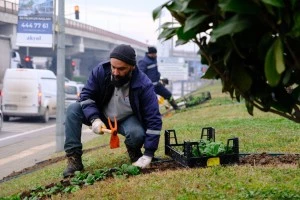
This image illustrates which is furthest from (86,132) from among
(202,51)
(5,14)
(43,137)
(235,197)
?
(5,14)

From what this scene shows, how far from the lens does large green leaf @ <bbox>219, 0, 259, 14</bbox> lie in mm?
2422

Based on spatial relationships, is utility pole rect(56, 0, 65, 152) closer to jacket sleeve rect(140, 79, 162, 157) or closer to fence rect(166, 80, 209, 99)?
jacket sleeve rect(140, 79, 162, 157)

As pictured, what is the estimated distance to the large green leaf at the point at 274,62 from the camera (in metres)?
2.47

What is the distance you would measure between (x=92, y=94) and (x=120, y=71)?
514 millimetres

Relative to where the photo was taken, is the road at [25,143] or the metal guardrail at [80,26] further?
the metal guardrail at [80,26]

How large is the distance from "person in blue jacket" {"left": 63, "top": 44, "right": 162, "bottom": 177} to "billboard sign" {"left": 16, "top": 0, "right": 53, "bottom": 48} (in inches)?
343

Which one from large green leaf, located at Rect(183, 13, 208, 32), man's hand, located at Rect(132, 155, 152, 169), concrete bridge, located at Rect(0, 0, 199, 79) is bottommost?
man's hand, located at Rect(132, 155, 152, 169)

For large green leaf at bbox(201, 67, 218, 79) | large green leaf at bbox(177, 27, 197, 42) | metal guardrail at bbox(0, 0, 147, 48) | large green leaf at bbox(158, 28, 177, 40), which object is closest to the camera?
large green leaf at bbox(177, 27, 197, 42)

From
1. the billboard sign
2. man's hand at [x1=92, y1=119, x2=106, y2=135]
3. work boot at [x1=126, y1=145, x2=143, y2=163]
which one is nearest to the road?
the billboard sign

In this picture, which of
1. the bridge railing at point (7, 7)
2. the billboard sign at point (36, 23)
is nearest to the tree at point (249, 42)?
the billboard sign at point (36, 23)

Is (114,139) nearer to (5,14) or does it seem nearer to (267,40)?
(267,40)

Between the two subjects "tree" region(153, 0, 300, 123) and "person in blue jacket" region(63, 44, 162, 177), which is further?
"person in blue jacket" region(63, 44, 162, 177)

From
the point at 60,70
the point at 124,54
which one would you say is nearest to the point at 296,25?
the point at 124,54

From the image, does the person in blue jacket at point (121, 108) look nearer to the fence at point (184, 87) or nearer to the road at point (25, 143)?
the road at point (25, 143)
